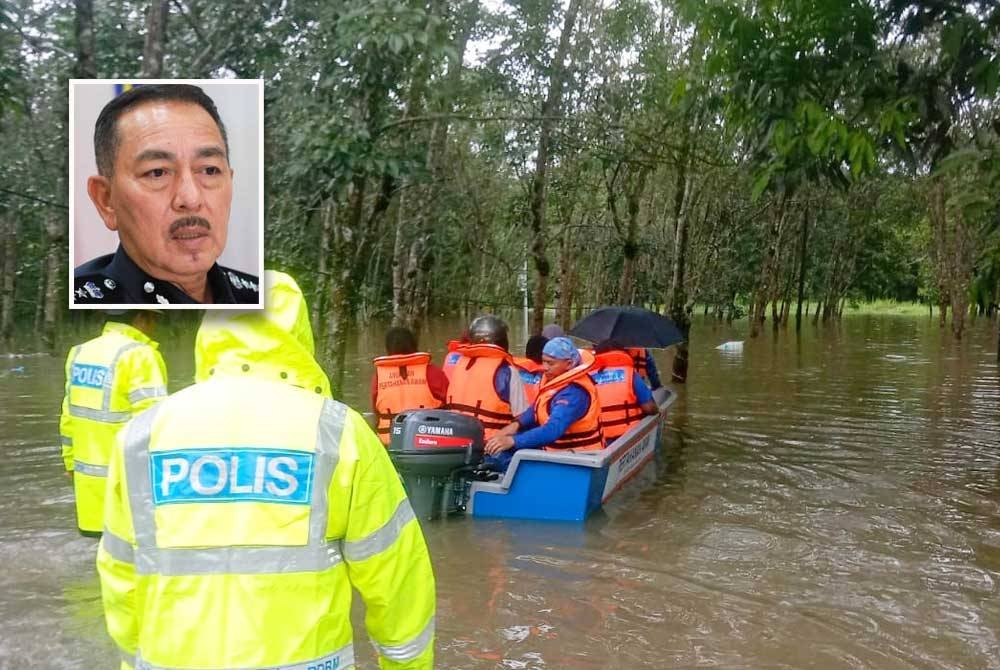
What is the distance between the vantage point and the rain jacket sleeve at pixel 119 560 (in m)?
2.27

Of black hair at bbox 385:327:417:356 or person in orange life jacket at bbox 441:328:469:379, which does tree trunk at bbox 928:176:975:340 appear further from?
black hair at bbox 385:327:417:356

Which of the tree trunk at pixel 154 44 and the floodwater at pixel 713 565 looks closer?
the tree trunk at pixel 154 44

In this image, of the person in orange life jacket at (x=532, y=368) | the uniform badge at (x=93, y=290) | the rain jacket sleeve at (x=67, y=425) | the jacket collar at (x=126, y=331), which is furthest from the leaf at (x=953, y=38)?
the rain jacket sleeve at (x=67, y=425)

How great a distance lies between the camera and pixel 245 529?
2.21m

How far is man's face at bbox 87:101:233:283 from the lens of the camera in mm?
2877

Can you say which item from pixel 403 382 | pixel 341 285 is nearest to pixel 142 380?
pixel 403 382

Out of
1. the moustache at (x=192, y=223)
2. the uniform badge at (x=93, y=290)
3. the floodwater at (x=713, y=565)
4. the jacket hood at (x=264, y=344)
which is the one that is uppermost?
the moustache at (x=192, y=223)

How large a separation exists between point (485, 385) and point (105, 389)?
12.1ft

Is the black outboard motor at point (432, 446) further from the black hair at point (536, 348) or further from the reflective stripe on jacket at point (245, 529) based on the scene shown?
the reflective stripe on jacket at point (245, 529)

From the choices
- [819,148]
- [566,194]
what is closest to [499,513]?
[819,148]

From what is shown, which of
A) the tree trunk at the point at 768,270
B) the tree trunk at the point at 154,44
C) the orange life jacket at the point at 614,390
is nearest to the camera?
the tree trunk at the point at 154,44

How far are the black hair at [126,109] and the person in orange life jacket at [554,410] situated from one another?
5068mm

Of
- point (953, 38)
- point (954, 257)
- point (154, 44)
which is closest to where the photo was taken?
point (154, 44)

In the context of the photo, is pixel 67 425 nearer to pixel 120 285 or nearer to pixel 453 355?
pixel 120 285
